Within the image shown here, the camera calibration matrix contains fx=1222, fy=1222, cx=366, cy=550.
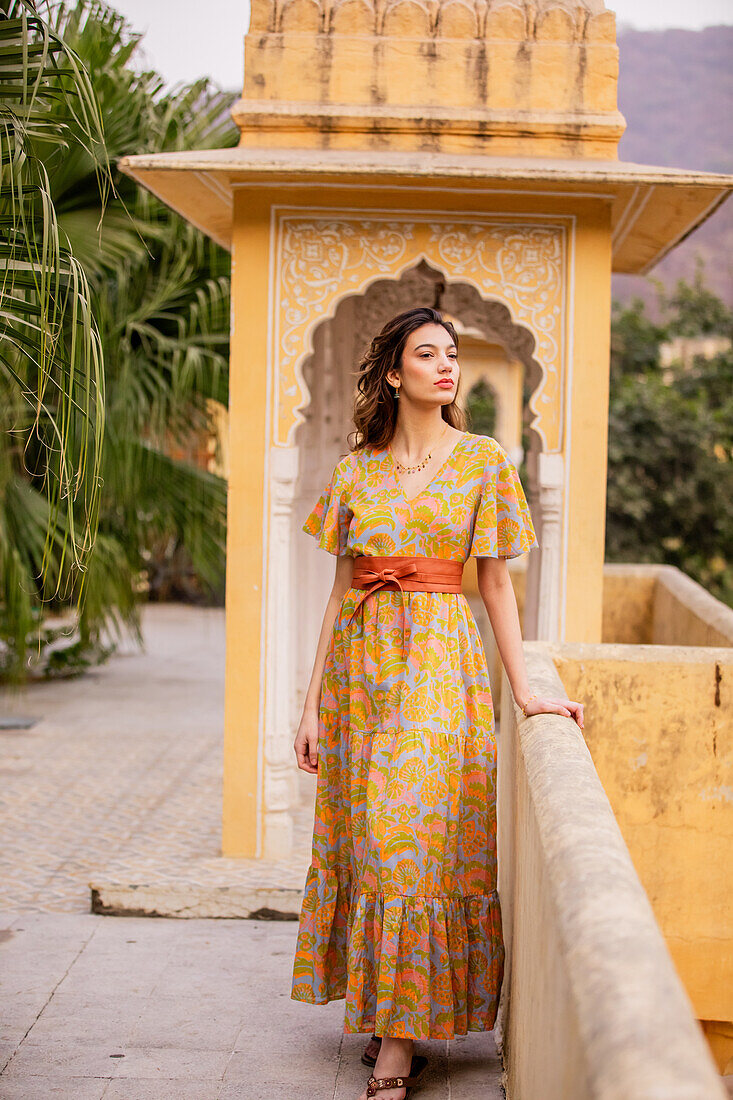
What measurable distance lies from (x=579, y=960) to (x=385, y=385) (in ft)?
6.56

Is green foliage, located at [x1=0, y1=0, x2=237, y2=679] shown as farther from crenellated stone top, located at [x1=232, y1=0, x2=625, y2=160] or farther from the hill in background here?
the hill in background

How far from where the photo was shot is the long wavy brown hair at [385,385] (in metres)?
3.35

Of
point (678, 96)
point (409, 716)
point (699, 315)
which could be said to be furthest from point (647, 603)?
point (678, 96)

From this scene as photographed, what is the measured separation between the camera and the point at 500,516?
3.27 meters

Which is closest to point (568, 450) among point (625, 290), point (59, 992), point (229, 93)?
point (59, 992)

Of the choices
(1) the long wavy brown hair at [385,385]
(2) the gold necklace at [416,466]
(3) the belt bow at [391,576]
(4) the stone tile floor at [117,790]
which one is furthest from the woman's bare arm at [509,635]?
(4) the stone tile floor at [117,790]

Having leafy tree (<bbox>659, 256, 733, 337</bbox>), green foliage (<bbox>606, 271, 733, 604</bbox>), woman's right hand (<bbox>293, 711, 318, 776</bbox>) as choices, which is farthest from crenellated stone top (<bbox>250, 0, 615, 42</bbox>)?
leafy tree (<bbox>659, 256, 733, 337</bbox>)

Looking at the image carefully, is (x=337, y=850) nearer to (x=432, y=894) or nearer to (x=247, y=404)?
(x=432, y=894)

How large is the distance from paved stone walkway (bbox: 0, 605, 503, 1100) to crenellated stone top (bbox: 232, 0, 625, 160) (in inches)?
126

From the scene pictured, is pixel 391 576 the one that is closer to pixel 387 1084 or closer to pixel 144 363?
pixel 387 1084

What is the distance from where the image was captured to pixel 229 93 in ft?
28.4

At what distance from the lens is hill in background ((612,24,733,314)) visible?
64.1 metres

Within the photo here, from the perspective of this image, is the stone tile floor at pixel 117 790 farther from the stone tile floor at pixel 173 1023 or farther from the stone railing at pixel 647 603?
the stone railing at pixel 647 603

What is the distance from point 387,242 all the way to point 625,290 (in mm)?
51906
